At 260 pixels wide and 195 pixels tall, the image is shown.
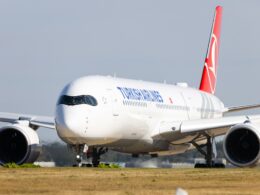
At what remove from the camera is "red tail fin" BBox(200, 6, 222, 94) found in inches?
2134

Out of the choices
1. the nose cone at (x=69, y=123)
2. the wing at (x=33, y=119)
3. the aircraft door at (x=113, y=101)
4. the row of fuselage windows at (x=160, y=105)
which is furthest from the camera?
the wing at (x=33, y=119)

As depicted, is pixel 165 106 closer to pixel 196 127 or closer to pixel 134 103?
pixel 196 127

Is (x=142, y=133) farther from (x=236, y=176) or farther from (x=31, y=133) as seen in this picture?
(x=236, y=176)

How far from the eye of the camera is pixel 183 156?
5259cm

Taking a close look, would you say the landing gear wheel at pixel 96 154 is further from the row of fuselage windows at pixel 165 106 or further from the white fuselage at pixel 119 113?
the row of fuselage windows at pixel 165 106

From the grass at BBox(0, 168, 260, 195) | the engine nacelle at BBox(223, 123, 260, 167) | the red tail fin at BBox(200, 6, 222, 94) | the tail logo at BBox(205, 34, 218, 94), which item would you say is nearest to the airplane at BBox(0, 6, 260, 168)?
the engine nacelle at BBox(223, 123, 260, 167)

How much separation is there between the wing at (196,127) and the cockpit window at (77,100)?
5443mm

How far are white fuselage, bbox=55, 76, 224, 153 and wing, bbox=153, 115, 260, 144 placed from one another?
0.32 metres

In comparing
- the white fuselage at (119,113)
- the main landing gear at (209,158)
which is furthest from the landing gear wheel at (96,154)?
the main landing gear at (209,158)

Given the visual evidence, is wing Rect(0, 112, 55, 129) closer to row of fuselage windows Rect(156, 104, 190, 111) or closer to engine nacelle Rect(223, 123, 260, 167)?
row of fuselage windows Rect(156, 104, 190, 111)

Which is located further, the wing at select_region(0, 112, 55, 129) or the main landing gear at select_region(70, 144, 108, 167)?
the wing at select_region(0, 112, 55, 129)

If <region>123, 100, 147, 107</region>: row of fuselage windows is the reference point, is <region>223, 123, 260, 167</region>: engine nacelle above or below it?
below

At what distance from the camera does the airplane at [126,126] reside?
3591cm

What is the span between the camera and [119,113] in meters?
37.8
